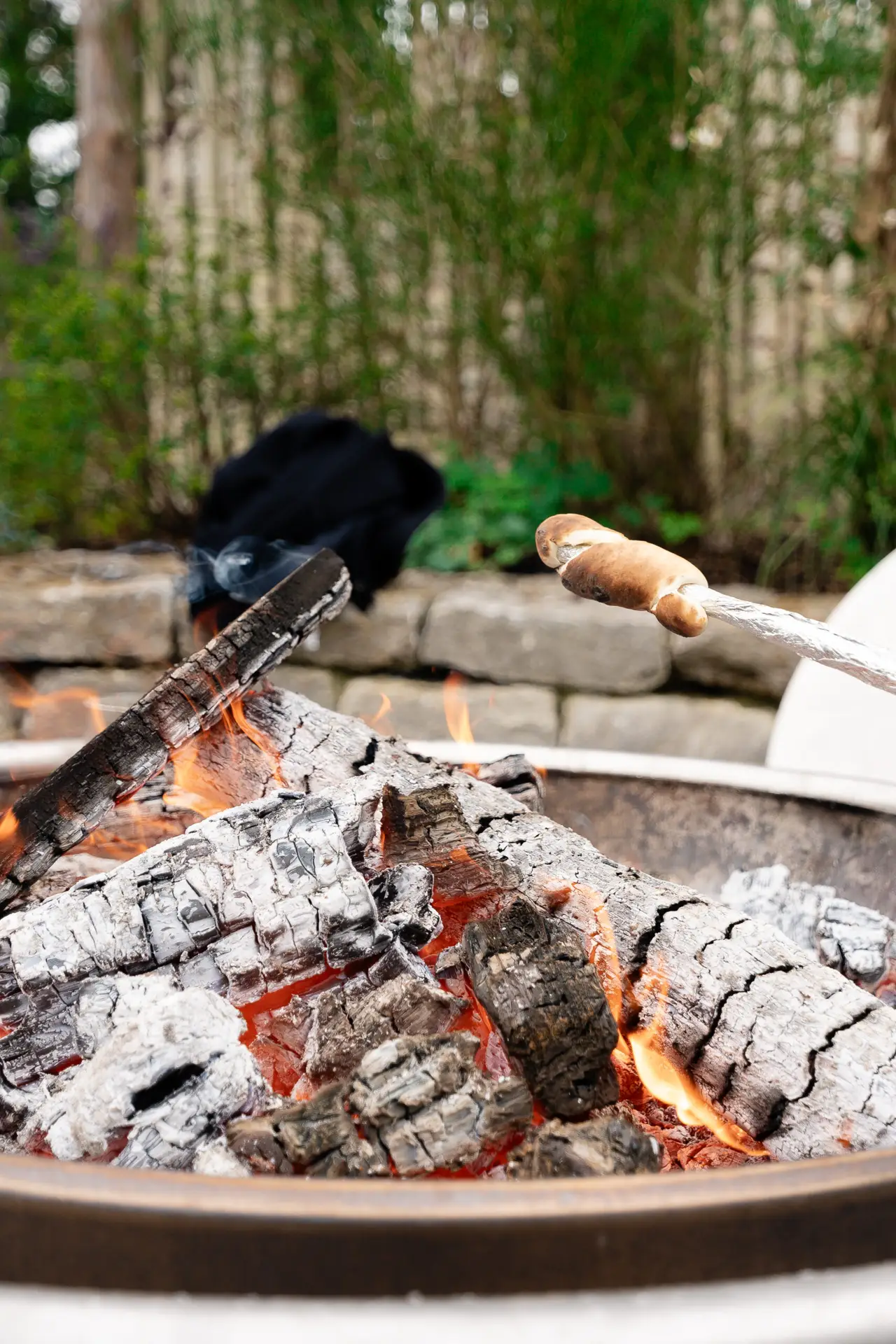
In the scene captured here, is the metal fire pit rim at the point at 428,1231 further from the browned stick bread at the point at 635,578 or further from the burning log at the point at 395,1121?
the browned stick bread at the point at 635,578

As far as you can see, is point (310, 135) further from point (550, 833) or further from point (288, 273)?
point (550, 833)

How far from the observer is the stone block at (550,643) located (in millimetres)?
2922

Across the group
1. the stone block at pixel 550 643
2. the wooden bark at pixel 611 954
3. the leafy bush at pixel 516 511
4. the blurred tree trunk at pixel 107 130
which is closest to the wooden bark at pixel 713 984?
→ the wooden bark at pixel 611 954

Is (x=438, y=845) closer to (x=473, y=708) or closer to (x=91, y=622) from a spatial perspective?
(x=473, y=708)

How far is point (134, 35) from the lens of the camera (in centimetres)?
444

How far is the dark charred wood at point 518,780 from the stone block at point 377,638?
1.67 metres

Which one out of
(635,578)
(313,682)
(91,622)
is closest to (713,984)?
(635,578)

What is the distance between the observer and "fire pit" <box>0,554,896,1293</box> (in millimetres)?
520

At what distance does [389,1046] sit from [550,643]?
219 cm

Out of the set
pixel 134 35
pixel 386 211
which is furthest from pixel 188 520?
pixel 134 35

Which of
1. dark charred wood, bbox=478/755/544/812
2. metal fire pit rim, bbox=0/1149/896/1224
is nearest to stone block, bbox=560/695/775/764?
dark charred wood, bbox=478/755/544/812

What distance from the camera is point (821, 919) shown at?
1.20 meters

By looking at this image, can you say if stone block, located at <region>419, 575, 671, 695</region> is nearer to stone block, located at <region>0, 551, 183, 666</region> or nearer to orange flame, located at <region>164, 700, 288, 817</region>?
stone block, located at <region>0, 551, 183, 666</region>

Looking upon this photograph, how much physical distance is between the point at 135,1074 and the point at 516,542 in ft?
9.18
